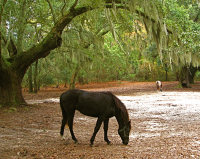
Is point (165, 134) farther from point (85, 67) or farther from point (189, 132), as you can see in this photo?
point (85, 67)

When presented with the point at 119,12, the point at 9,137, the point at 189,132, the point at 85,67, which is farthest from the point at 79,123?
the point at 85,67

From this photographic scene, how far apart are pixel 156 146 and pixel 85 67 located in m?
13.2

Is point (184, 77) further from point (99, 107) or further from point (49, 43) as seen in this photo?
point (99, 107)

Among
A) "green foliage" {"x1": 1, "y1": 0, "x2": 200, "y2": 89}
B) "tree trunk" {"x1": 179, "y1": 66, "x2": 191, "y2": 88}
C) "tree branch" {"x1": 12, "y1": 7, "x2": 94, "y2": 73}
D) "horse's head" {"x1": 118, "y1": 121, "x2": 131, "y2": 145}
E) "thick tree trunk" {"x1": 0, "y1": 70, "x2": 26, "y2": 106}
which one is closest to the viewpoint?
"horse's head" {"x1": 118, "y1": 121, "x2": 131, "y2": 145}

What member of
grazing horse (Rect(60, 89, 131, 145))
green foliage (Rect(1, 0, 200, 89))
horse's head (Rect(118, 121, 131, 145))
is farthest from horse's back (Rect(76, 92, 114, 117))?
green foliage (Rect(1, 0, 200, 89))

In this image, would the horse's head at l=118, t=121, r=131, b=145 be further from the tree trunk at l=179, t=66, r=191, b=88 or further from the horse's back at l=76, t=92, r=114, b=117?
the tree trunk at l=179, t=66, r=191, b=88

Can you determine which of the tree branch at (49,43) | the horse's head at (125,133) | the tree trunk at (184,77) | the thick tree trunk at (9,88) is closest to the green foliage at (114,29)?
the tree branch at (49,43)

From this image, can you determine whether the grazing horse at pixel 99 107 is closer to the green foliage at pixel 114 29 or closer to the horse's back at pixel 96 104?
the horse's back at pixel 96 104

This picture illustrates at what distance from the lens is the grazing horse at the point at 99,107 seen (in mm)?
4902

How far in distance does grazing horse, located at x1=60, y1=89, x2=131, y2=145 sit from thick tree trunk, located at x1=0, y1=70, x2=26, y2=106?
19.2ft

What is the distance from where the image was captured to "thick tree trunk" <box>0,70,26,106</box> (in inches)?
399

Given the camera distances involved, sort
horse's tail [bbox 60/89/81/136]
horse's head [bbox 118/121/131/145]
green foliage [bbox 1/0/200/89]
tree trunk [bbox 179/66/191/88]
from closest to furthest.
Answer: horse's head [bbox 118/121/131/145]
horse's tail [bbox 60/89/81/136]
green foliage [bbox 1/0/200/89]
tree trunk [bbox 179/66/191/88]

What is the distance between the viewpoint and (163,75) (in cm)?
3759

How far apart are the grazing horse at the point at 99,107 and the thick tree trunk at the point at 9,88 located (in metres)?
5.86
